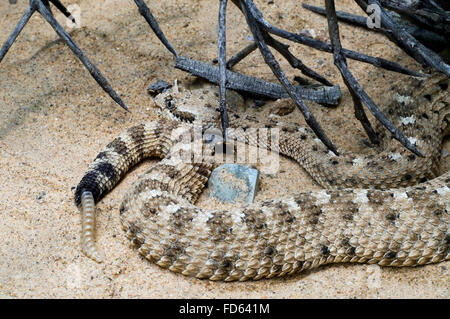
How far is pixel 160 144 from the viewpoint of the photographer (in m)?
4.46

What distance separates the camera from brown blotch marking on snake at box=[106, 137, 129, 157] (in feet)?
13.9

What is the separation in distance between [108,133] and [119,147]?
430 millimetres

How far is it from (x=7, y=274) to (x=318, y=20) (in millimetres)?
4301

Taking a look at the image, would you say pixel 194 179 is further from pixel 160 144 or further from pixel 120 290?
pixel 120 290

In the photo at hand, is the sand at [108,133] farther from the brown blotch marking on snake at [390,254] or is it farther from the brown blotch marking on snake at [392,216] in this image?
the brown blotch marking on snake at [392,216]

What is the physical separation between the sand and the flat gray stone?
0.20m

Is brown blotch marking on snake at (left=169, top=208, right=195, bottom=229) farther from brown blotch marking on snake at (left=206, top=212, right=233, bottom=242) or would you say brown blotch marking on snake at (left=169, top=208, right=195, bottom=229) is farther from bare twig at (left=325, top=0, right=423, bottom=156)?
bare twig at (left=325, top=0, right=423, bottom=156)

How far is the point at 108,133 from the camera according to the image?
15.2 feet

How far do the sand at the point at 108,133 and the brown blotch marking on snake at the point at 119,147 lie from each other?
0.23 metres

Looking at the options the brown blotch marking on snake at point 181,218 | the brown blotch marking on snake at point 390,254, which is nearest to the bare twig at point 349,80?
the brown blotch marking on snake at point 390,254

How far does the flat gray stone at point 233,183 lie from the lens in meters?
3.99

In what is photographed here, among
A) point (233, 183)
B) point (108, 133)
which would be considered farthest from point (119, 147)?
point (233, 183)

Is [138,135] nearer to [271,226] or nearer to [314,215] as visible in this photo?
[271,226]

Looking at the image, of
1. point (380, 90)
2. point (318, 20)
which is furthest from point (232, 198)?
point (318, 20)
